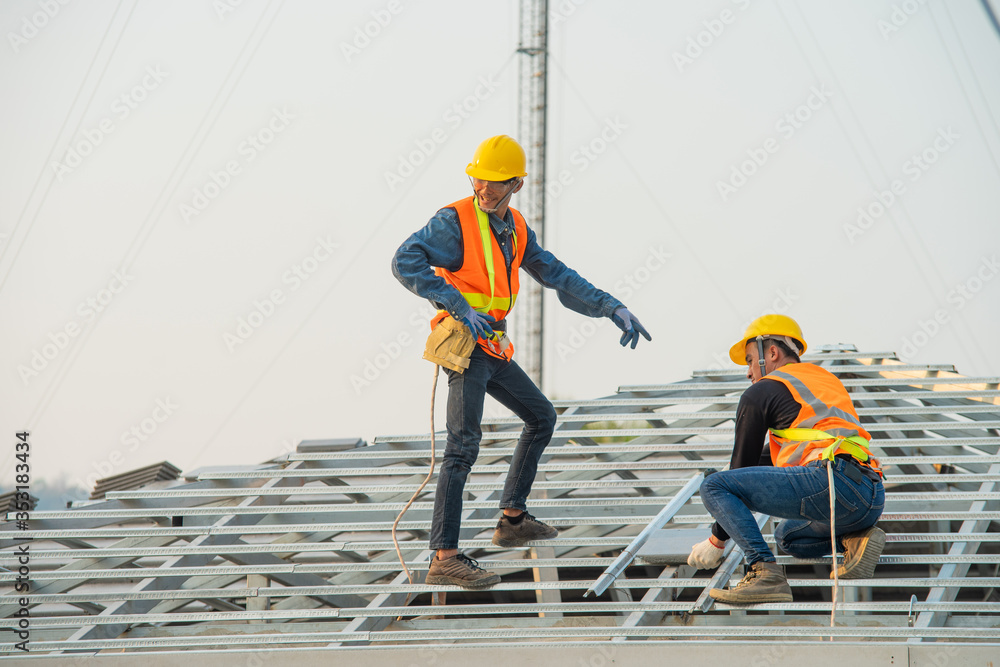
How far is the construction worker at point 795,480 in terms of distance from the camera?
436cm

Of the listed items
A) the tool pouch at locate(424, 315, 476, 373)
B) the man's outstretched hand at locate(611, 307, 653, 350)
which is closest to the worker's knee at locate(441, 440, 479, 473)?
the tool pouch at locate(424, 315, 476, 373)

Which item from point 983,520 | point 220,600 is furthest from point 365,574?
point 983,520

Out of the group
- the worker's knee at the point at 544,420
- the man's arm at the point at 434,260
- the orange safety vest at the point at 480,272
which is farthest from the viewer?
the worker's knee at the point at 544,420

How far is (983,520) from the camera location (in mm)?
5566

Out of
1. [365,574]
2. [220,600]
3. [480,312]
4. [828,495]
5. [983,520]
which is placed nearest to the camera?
[828,495]

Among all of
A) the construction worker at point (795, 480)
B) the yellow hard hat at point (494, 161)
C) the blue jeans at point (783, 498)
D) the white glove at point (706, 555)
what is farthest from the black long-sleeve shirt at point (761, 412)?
the yellow hard hat at point (494, 161)

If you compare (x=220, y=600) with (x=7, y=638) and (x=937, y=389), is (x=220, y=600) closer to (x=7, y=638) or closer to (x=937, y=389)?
(x=7, y=638)

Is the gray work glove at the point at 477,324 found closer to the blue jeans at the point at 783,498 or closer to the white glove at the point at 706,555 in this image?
the blue jeans at the point at 783,498

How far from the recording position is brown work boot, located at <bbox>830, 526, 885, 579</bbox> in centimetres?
448

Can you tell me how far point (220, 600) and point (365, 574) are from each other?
3.28 feet

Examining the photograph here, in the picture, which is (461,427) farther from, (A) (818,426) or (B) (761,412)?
(A) (818,426)

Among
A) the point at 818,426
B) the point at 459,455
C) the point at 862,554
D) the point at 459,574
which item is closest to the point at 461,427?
the point at 459,455

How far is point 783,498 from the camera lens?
4.38 metres

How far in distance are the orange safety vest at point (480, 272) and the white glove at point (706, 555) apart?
4.52 feet
